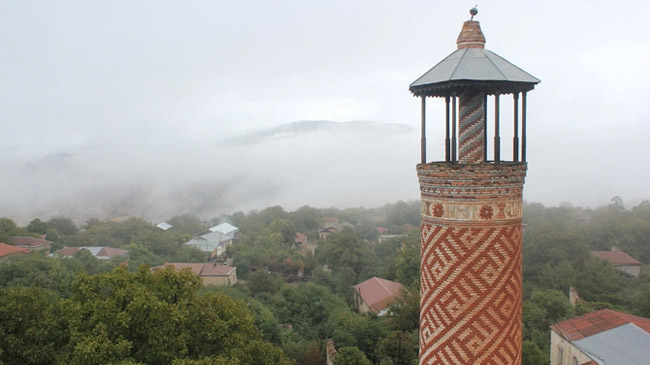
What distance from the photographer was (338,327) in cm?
3038

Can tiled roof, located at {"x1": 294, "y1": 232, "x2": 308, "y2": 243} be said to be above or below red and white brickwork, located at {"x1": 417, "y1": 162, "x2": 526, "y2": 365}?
below

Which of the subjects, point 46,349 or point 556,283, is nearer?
point 46,349

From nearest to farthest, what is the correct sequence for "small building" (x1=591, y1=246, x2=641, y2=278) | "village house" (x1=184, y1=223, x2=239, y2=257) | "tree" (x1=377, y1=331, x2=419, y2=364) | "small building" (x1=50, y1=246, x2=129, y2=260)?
"tree" (x1=377, y1=331, x2=419, y2=364) → "small building" (x1=591, y1=246, x2=641, y2=278) → "small building" (x1=50, y1=246, x2=129, y2=260) → "village house" (x1=184, y1=223, x2=239, y2=257)

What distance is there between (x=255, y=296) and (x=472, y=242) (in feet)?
117

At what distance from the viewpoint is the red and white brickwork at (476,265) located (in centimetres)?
677

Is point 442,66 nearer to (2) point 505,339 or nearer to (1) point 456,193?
(1) point 456,193

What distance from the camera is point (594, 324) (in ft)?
70.6

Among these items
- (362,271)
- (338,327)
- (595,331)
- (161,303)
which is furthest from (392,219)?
(161,303)

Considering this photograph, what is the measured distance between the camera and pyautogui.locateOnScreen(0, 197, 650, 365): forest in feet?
46.3

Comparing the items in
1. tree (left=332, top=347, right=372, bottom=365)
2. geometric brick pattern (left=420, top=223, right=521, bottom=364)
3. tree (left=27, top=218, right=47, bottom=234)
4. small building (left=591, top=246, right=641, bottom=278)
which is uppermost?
geometric brick pattern (left=420, top=223, right=521, bottom=364)

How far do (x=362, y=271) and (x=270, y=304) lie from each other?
15394 millimetres

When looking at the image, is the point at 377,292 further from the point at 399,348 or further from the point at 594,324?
the point at 594,324

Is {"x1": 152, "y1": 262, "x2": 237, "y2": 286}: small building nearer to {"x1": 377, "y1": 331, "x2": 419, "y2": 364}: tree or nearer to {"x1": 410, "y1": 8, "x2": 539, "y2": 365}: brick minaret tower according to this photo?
{"x1": 377, "y1": 331, "x2": 419, "y2": 364}: tree

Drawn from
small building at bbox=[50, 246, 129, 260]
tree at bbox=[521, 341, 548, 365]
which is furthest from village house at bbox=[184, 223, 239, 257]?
tree at bbox=[521, 341, 548, 365]
